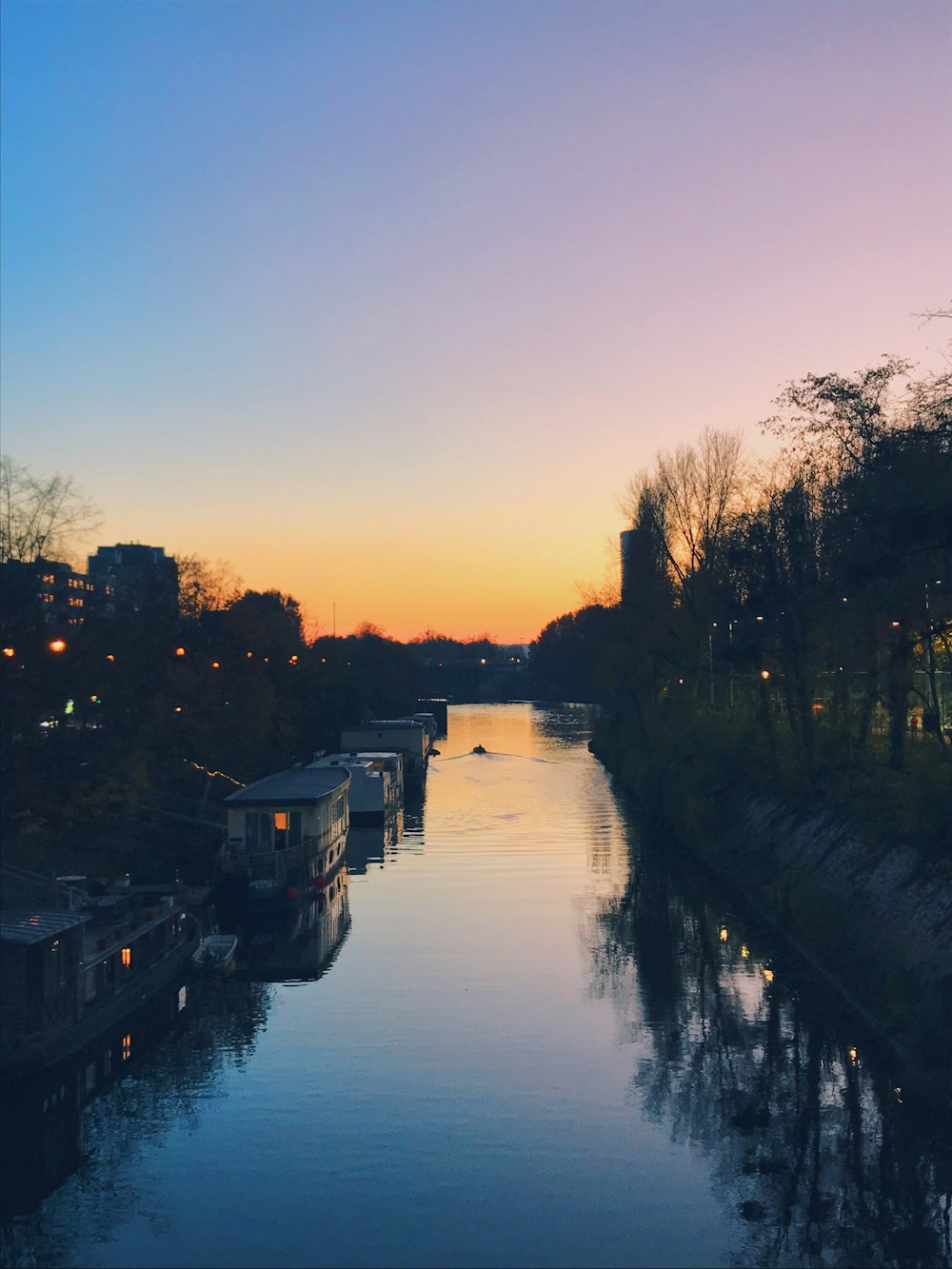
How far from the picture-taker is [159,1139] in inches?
1010

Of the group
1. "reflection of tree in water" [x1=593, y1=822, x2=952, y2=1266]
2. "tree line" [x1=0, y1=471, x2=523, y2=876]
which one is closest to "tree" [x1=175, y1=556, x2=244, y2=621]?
"tree line" [x1=0, y1=471, x2=523, y2=876]

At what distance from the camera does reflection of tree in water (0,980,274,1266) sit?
21.7 m

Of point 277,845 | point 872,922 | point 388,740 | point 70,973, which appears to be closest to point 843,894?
point 872,922

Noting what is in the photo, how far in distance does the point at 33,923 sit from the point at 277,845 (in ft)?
73.0

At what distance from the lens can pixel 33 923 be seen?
→ 2916 cm

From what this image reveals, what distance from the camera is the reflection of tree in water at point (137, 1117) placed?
2169cm

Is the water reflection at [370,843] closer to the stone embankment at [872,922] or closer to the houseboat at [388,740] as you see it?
the stone embankment at [872,922]

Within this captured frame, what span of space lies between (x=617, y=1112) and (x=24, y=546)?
4079cm

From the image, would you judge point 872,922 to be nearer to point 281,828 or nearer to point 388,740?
point 281,828

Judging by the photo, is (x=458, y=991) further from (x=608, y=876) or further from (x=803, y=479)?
(x=803, y=479)

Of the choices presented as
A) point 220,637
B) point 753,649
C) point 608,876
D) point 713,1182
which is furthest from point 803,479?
point 220,637

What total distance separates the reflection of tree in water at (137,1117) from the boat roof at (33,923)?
156 inches

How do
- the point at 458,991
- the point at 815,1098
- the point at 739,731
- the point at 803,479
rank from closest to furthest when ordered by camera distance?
1. the point at 815,1098
2. the point at 458,991
3. the point at 803,479
4. the point at 739,731

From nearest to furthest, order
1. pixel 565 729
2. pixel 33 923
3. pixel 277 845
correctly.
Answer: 1. pixel 33 923
2. pixel 277 845
3. pixel 565 729
